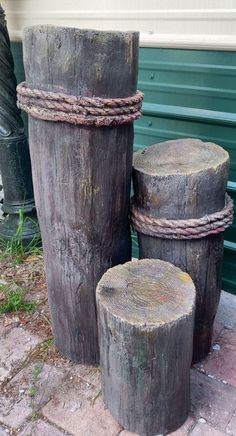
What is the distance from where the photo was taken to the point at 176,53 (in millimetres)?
2602

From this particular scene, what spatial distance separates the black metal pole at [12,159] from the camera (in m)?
3.01

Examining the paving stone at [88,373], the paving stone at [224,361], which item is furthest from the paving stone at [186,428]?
the paving stone at [88,373]

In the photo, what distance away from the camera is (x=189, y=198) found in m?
1.90

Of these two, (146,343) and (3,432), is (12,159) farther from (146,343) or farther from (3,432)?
(146,343)

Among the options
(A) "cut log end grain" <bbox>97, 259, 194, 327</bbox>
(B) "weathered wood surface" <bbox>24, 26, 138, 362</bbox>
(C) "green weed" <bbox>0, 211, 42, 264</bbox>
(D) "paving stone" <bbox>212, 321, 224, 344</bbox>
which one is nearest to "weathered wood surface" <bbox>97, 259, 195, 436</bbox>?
(A) "cut log end grain" <bbox>97, 259, 194, 327</bbox>

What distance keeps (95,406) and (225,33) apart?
192 centimetres

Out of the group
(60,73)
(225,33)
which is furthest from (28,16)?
(60,73)

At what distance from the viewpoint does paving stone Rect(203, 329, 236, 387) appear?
2.23m

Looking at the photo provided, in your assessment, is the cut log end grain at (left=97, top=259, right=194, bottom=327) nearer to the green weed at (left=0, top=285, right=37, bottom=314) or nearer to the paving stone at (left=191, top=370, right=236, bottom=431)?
the paving stone at (left=191, top=370, right=236, bottom=431)

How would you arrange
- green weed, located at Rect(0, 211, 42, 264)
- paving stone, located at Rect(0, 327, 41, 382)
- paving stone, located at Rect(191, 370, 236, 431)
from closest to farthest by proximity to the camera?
1. paving stone, located at Rect(191, 370, 236, 431)
2. paving stone, located at Rect(0, 327, 41, 382)
3. green weed, located at Rect(0, 211, 42, 264)

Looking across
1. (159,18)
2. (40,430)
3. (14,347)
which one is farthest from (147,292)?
(159,18)

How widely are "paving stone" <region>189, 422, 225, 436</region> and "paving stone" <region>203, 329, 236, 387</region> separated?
0.91 ft

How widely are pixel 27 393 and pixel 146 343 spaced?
2.68 feet

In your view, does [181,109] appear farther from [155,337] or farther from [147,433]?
[147,433]
